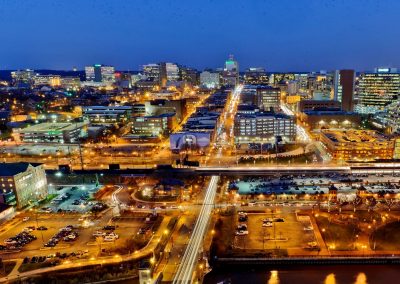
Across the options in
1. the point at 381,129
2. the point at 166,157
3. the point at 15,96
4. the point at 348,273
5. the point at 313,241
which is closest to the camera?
the point at 348,273

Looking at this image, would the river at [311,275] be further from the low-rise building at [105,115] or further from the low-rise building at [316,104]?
the low-rise building at [316,104]

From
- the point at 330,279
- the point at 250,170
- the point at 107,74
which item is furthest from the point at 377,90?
the point at 107,74

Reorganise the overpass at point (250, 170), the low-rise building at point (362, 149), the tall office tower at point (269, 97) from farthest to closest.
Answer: the tall office tower at point (269, 97) → the low-rise building at point (362, 149) → the overpass at point (250, 170)

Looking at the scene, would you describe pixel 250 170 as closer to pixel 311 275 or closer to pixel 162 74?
pixel 311 275

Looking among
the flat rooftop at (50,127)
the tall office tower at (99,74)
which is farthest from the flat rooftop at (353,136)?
the tall office tower at (99,74)

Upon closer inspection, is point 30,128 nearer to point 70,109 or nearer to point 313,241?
point 70,109

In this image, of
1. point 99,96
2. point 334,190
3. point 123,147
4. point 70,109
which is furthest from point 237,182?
point 99,96
